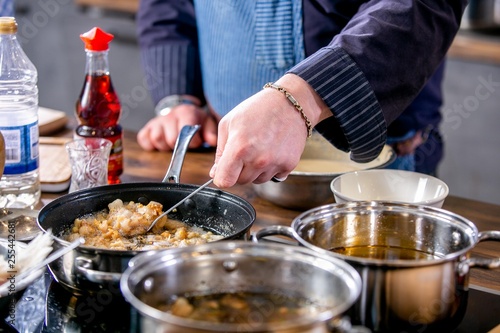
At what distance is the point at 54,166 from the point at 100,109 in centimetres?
18

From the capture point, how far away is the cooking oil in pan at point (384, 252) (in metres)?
1.02

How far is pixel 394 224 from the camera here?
1042 millimetres

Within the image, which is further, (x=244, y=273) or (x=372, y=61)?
(x=372, y=61)

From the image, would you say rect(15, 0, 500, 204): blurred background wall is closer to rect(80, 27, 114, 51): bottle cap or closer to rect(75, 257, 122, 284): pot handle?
rect(80, 27, 114, 51): bottle cap

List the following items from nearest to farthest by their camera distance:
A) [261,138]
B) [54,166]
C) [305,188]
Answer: [261,138] → [305,188] → [54,166]

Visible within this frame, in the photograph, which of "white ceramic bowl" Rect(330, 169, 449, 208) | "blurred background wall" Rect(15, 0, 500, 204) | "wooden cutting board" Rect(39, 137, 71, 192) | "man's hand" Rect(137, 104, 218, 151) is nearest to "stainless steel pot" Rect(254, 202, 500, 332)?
"white ceramic bowl" Rect(330, 169, 449, 208)

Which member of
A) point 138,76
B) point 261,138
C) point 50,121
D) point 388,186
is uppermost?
point 261,138

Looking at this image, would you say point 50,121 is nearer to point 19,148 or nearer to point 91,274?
point 19,148

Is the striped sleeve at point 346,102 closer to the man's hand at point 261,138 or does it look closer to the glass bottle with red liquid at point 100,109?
the man's hand at point 261,138

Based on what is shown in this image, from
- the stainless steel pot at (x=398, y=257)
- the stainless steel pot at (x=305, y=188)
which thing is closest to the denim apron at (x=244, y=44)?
the stainless steel pot at (x=305, y=188)

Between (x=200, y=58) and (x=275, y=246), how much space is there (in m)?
1.34

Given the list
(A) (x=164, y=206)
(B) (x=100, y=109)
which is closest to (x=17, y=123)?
(B) (x=100, y=109)

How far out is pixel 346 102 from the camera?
1.28 metres

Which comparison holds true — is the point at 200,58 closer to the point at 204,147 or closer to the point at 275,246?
the point at 204,147
